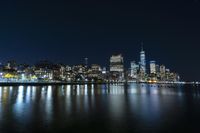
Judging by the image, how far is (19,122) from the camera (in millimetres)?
20781

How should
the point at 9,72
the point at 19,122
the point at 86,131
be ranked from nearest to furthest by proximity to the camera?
the point at 86,131, the point at 19,122, the point at 9,72

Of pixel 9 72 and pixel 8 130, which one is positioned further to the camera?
pixel 9 72

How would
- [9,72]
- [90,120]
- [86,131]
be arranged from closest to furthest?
[86,131] → [90,120] → [9,72]

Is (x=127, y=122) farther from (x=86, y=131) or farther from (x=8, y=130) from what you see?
(x=8, y=130)

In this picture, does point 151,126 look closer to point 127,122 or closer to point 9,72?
point 127,122

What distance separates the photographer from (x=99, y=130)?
58.1 ft

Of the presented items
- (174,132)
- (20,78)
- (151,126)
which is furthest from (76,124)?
(20,78)

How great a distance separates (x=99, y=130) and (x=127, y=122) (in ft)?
14.1

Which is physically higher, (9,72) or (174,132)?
(9,72)

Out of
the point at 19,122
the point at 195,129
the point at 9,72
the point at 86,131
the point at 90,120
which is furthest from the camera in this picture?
the point at 9,72

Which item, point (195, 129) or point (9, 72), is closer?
point (195, 129)

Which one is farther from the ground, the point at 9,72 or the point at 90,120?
the point at 9,72

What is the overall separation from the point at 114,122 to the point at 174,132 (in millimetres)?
5185

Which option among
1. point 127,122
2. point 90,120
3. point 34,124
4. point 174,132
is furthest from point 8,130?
point 174,132
